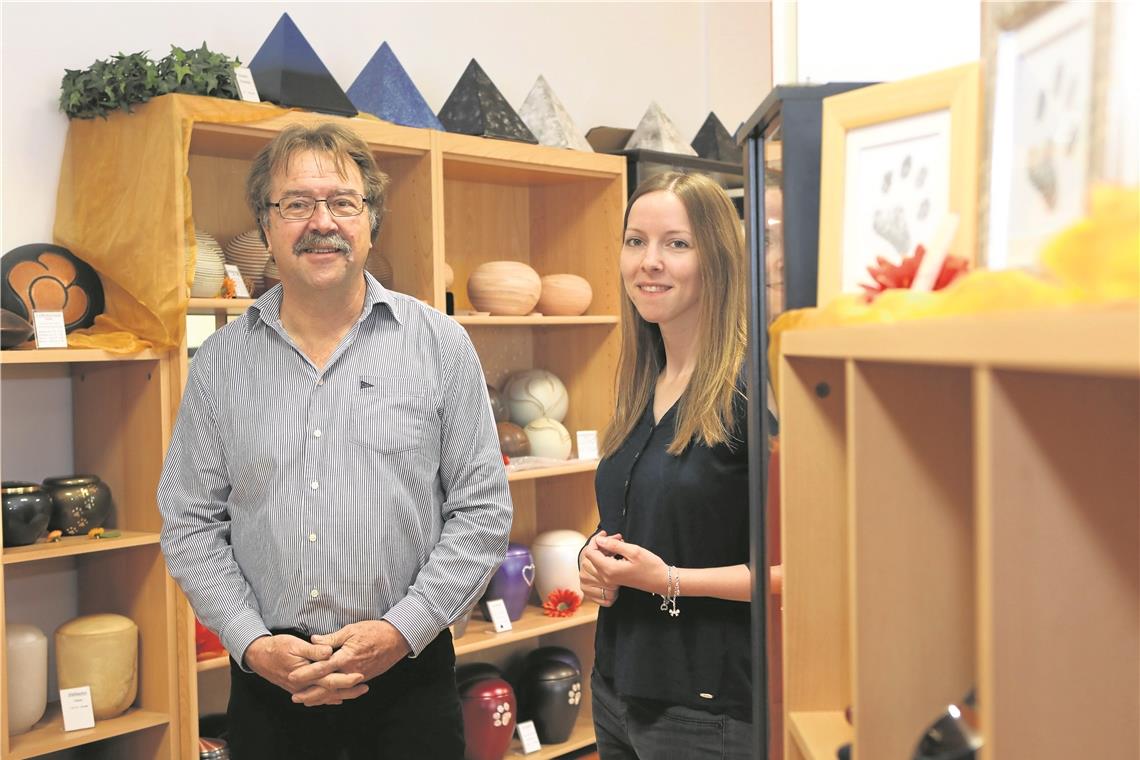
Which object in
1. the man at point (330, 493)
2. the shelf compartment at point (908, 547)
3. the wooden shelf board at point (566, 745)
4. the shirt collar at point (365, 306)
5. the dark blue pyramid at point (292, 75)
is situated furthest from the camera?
the wooden shelf board at point (566, 745)

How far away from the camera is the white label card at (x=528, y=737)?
3.27 m

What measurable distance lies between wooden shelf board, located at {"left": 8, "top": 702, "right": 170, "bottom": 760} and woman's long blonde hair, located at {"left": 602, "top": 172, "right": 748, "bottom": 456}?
1.43 metres

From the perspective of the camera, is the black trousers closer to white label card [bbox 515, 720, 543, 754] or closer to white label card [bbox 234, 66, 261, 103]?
white label card [bbox 515, 720, 543, 754]

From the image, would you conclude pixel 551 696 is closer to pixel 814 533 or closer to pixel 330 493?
pixel 330 493

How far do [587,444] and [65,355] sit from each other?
1.65 metres

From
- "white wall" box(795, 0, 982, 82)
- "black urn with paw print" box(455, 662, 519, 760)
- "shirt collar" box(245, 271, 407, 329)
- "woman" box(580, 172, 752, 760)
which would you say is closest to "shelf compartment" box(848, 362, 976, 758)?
"white wall" box(795, 0, 982, 82)

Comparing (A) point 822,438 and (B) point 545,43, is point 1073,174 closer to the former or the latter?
(A) point 822,438

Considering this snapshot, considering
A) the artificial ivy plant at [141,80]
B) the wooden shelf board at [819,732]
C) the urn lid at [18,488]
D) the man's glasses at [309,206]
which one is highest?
the artificial ivy plant at [141,80]

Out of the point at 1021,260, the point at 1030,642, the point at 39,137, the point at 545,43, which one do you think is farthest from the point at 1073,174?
the point at 545,43

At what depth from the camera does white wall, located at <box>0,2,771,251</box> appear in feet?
9.04

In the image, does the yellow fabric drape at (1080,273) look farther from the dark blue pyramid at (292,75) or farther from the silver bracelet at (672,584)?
the dark blue pyramid at (292,75)

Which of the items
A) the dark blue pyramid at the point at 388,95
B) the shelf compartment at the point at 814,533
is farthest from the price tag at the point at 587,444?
the shelf compartment at the point at 814,533

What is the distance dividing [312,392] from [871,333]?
149cm

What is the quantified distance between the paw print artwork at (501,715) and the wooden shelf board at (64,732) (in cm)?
95
